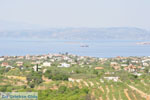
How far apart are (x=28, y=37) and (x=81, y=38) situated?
122 feet

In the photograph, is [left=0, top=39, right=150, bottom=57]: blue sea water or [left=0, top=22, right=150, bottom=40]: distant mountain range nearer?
[left=0, top=39, right=150, bottom=57]: blue sea water

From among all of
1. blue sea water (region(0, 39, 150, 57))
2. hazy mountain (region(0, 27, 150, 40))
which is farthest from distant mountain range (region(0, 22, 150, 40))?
blue sea water (region(0, 39, 150, 57))

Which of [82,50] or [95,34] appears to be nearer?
[82,50]

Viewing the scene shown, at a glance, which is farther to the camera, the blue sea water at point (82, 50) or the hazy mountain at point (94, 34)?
the hazy mountain at point (94, 34)

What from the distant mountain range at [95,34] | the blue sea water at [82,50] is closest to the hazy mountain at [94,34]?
the distant mountain range at [95,34]

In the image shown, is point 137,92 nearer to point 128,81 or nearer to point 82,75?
point 128,81

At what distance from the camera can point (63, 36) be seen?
575ft

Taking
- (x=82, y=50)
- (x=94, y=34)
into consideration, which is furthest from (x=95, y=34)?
(x=82, y=50)

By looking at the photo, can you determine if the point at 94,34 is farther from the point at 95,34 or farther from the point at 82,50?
the point at 82,50

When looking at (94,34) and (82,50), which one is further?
(94,34)

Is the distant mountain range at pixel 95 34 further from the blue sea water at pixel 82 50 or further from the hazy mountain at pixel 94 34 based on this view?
the blue sea water at pixel 82 50

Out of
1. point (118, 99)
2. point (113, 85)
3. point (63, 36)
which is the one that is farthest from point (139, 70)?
point (63, 36)

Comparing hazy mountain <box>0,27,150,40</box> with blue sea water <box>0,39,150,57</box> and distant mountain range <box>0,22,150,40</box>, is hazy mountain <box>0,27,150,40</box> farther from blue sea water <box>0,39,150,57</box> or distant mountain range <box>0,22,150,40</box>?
blue sea water <box>0,39,150,57</box>

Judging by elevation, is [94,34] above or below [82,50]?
above
